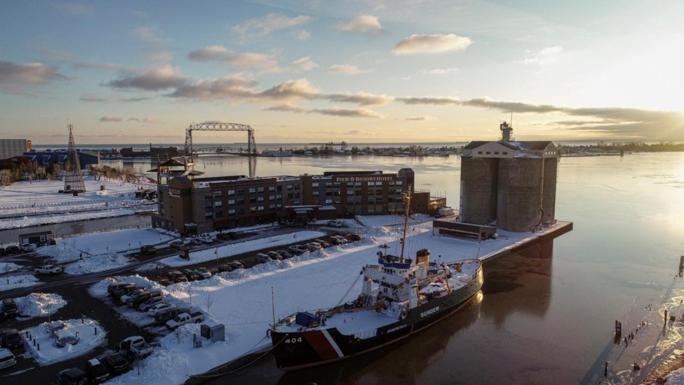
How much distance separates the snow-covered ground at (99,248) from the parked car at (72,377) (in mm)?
17097

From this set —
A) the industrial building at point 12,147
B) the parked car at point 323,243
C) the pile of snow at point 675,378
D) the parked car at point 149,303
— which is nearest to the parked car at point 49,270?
the parked car at point 149,303

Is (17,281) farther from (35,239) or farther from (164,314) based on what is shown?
(164,314)

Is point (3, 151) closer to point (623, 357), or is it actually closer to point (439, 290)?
point (439, 290)

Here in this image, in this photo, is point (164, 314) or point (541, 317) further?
point (541, 317)

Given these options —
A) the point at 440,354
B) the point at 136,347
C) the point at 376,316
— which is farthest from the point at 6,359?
the point at 440,354

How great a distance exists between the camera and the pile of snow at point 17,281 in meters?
31.0

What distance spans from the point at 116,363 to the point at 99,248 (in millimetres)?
25501

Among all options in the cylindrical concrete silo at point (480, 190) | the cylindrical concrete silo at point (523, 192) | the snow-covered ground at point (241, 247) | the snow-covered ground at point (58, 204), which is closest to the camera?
the snow-covered ground at point (241, 247)

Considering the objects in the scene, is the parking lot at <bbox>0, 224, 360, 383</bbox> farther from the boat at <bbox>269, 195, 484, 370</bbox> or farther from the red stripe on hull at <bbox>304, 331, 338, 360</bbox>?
the red stripe on hull at <bbox>304, 331, 338, 360</bbox>

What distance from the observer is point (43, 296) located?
27922 mm

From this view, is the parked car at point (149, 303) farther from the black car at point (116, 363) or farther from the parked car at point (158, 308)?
the black car at point (116, 363)

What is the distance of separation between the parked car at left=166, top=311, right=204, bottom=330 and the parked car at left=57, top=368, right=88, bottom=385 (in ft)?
17.6

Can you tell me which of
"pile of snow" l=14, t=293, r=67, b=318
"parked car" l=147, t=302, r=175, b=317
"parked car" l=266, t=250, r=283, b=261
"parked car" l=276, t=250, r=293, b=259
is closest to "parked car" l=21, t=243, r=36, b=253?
"pile of snow" l=14, t=293, r=67, b=318

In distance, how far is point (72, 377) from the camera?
18766 millimetres
